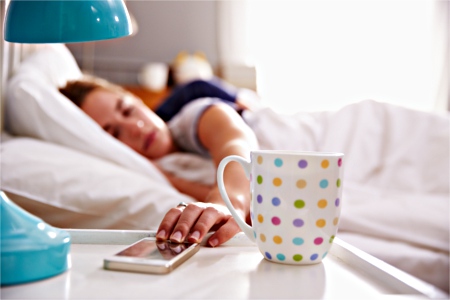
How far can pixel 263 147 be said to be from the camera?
4.55 feet

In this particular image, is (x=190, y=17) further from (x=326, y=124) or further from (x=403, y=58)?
(x=326, y=124)

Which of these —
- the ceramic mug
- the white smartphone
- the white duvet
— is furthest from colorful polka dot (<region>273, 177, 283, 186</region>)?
the white duvet

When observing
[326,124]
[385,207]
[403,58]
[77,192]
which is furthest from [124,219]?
[403,58]

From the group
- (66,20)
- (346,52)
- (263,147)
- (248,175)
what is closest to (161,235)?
(248,175)

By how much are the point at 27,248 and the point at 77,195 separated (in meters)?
0.59

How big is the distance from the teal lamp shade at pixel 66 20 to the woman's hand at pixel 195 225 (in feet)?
0.71

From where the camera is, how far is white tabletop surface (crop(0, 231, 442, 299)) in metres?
0.44

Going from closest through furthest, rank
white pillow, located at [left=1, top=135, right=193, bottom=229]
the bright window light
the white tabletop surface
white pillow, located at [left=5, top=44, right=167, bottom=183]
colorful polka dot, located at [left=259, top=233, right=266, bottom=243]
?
1. the white tabletop surface
2. colorful polka dot, located at [left=259, top=233, right=266, bottom=243]
3. white pillow, located at [left=1, top=135, right=193, bottom=229]
4. white pillow, located at [left=5, top=44, right=167, bottom=183]
5. the bright window light

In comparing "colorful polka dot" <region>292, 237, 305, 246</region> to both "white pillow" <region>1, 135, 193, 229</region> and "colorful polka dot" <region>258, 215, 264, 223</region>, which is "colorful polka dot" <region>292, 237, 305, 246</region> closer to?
"colorful polka dot" <region>258, 215, 264, 223</region>

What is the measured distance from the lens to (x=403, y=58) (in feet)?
9.45

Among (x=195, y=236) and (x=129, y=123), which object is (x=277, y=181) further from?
(x=129, y=123)

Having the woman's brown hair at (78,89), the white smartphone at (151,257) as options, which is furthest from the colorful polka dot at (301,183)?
the woman's brown hair at (78,89)

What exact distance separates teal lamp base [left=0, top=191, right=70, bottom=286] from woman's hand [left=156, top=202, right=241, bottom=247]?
144 mm

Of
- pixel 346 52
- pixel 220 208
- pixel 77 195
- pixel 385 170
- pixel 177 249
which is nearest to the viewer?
pixel 177 249
